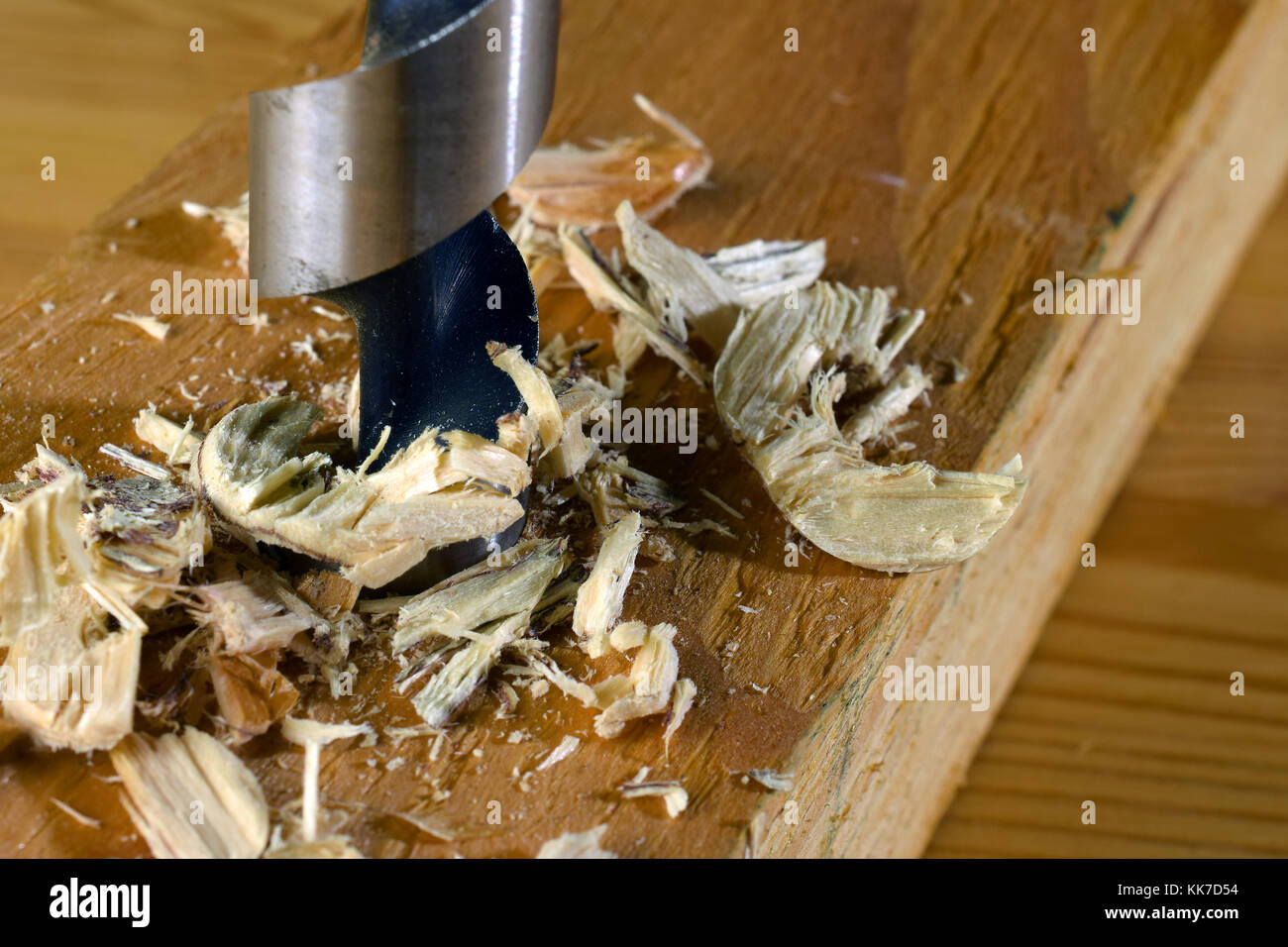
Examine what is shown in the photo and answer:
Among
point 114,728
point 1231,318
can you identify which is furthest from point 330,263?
point 1231,318

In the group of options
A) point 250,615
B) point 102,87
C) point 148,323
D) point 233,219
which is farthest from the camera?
point 102,87

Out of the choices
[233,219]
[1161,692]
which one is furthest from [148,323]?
[1161,692]

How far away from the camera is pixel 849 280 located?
149 cm

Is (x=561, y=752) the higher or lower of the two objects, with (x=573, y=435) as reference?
lower

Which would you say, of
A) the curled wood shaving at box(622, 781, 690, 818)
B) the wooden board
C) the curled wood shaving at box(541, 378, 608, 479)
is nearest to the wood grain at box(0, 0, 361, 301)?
the wooden board

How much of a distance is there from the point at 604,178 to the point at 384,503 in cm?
66

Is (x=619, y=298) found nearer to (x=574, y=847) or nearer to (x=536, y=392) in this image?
(x=536, y=392)

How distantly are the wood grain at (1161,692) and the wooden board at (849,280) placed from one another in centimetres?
5

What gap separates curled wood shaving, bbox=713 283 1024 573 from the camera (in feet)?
3.78

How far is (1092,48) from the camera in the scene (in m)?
1.87

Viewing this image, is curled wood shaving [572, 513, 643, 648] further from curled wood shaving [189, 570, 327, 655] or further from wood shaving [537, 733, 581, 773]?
curled wood shaving [189, 570, 327, 655]

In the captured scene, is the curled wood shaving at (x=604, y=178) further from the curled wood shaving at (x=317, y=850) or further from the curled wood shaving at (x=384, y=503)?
the curled wood shaving at (x=317, y=850)

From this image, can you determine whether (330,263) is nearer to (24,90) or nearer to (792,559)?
(792,559)

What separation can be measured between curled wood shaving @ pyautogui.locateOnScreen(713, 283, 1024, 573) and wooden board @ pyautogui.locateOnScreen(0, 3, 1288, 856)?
0.04 metres
